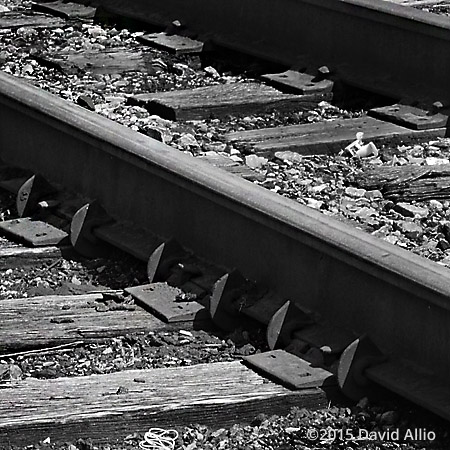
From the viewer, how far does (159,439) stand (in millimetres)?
3682

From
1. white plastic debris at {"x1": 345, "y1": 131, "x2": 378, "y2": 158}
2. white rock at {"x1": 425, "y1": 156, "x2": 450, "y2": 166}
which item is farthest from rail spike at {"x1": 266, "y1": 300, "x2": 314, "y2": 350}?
white plastic debris at {"x1": 345, "y1": 131, "x2": 378, "y2": 158}

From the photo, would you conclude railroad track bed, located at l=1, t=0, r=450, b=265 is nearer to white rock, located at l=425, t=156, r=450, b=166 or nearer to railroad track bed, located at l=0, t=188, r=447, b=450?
white rock, located at l=425, t=156, r=450, b=166

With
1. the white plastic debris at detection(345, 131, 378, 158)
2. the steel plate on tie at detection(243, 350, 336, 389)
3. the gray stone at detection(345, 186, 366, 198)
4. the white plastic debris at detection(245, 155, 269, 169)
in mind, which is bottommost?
the white plastic debris at detection(245, 155, 269, 169)


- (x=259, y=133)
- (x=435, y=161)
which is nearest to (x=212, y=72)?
(x=259, y=133)

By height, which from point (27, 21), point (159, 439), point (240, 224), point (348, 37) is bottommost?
point (27, 21)

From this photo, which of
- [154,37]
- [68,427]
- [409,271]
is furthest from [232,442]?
[154,37]

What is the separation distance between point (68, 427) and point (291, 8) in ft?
14.3

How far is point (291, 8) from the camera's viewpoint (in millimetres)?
7551

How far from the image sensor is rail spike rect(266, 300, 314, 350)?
4.20m

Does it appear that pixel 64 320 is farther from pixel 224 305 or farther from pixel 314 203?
pixel 314 203

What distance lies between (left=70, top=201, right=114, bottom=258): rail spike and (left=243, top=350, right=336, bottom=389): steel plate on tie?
1.25 meters

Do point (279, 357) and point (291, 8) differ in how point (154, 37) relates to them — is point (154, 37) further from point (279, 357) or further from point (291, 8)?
point (279, 357)

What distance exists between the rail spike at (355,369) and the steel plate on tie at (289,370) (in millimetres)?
56

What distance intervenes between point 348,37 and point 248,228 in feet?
9.42
